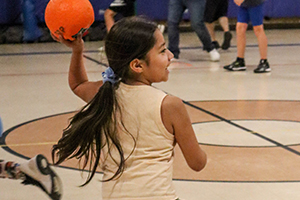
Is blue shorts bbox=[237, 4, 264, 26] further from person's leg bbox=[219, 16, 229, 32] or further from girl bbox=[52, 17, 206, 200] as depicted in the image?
girl bbox=[52, 17, 206, 200]

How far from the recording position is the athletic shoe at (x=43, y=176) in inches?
96.7

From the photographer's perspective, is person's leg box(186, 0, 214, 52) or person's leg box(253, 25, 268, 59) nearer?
person's leg box(253, 25, 268, 59)

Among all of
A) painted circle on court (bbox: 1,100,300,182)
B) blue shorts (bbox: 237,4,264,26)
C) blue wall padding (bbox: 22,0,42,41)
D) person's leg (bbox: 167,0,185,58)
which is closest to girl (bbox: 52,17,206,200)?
painted circle on court (bbox: 1,100,300,182)

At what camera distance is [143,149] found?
5.73 feet

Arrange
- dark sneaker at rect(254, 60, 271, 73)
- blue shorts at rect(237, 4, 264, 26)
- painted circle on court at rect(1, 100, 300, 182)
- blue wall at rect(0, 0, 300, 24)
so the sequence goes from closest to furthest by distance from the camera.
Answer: painted circle on court at rect(1, 100, 300, 182)
blue shorts at rect(237, 4, 264, 26)
dark sneaker at rect(254, 60, 271, 73)
blue wall at rect(0, 0, 300, 24)

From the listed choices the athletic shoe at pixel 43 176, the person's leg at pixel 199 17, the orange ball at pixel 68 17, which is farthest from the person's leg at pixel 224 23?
the orange ball at pixel 68 17

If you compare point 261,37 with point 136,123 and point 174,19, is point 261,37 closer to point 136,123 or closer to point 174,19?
point 174,19

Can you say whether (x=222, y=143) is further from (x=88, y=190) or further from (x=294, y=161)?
(x=88, y=190)

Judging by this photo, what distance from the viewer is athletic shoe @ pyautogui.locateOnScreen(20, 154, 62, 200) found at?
96.7 inches

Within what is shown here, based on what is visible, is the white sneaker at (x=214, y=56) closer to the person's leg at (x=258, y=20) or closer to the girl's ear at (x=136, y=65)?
the person's leg at (x=258, y=20)

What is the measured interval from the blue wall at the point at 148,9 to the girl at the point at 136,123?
6.97 m

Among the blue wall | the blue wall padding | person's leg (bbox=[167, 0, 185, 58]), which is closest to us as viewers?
person's leg (bbox=[167, 0, 185, 58])

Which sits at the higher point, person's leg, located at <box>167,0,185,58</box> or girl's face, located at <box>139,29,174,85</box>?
girl's face, located at <box>139,29,174,85</box>

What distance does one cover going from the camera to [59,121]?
4.28 meters
